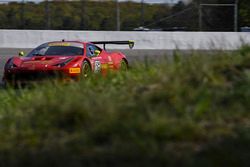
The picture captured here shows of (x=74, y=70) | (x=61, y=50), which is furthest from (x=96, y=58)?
(x=74, y=70)

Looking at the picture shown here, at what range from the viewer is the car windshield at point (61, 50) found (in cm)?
1419

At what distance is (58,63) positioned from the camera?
13.3 m

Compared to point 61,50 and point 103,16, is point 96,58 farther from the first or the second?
point 103,16

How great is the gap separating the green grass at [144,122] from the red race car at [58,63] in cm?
467

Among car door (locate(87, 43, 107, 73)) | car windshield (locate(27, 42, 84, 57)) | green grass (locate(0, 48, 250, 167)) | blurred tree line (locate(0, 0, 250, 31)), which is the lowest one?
green grass (locate(0, 48, 250, 167))

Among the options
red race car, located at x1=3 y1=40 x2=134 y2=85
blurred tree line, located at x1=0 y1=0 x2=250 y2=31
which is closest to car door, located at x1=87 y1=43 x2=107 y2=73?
red race car, located at x1=3 y1=40 x2=134 y2=85

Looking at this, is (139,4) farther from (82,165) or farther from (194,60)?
(82,165)

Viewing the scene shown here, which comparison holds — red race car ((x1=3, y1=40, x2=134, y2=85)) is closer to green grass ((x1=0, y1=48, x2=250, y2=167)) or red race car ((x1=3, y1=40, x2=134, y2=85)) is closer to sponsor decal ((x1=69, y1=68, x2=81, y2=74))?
sponsor decal ((x1=69, y1=68, x2=81, y2=74))

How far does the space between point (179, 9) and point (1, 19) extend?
1120 cm

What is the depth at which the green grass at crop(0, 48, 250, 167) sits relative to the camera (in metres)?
5.63

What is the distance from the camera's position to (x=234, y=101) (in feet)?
22.7

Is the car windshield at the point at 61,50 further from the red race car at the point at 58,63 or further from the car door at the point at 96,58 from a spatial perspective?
the car door at the point at 96,58

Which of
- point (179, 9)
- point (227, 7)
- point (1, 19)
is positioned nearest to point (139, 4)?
point (179, 9)

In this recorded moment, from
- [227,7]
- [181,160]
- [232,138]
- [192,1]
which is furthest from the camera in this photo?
[192,1]
